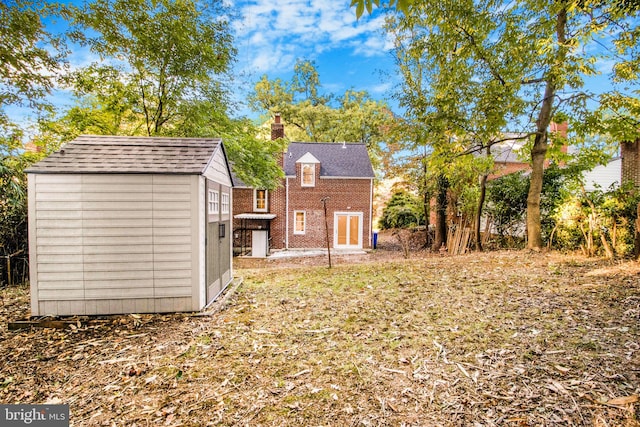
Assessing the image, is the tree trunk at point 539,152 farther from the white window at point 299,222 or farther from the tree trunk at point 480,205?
the white window at point 299,222

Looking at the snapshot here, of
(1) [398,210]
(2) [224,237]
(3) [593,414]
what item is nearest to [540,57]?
(3) [593,414]

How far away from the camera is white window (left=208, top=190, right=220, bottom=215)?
213 inches

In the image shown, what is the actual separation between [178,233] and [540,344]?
5.14 metres

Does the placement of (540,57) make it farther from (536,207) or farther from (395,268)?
(395,268)

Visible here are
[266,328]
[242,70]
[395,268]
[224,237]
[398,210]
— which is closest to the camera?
[266,328]

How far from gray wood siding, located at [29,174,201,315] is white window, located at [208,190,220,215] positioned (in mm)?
598

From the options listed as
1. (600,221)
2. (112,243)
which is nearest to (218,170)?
(112,243)

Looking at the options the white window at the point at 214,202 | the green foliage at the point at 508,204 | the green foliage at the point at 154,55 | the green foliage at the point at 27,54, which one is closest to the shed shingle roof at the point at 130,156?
the white window at the point at 214,202

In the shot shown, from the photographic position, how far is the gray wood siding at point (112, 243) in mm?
4613

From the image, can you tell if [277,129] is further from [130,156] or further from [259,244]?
[130,156]

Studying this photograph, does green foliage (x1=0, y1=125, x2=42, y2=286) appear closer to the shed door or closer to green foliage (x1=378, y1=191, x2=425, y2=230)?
the shed door

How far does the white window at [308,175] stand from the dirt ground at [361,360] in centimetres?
1146

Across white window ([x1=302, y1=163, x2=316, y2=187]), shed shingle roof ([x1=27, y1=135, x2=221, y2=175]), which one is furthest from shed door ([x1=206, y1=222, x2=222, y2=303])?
white window ([x1=302, y1=163, x2=316, y2=187])

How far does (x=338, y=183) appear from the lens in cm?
1678
